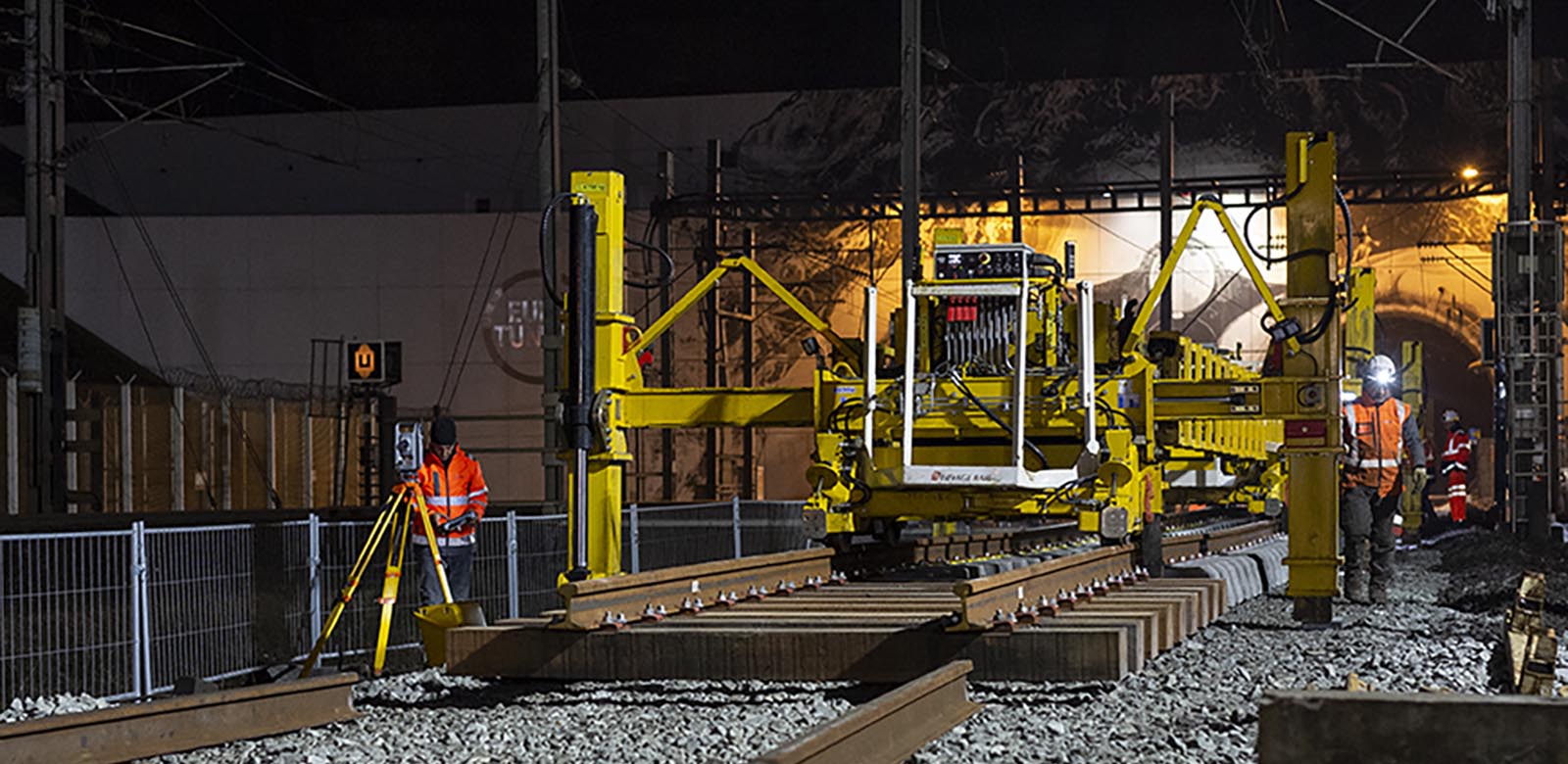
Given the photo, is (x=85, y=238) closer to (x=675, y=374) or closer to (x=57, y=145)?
(x=675, y=374)

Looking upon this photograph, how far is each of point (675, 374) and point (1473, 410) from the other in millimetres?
18263

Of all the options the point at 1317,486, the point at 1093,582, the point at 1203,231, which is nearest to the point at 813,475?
the point at 1093,582

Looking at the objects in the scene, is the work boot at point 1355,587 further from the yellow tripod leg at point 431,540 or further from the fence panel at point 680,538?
the yellow tripod leg at point 431,540

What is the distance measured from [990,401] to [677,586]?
2860mm

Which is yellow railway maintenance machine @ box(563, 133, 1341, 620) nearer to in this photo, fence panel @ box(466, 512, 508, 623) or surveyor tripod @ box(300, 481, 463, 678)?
surveyor tripod @ box(300, 481, 463, 678)

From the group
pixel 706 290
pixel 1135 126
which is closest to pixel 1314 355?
pixel 706 290

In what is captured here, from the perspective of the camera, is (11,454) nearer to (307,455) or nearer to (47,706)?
(307,455)

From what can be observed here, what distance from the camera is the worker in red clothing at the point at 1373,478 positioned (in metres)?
14.7

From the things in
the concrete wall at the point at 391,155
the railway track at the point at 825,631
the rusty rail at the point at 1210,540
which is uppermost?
the concrete wall at the point at 391,155

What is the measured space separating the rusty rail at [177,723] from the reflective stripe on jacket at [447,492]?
4328mm

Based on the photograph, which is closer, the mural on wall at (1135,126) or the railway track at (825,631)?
the railway track at (825,631)

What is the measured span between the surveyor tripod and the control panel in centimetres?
381

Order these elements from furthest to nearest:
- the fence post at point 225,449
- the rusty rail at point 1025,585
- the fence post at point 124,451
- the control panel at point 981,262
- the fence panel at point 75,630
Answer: the fence post at point 225,449, the fence post at point 124,451, the control panel at point 981,262, the fence panel at point 75,630, the rusty rail at point 1025,585

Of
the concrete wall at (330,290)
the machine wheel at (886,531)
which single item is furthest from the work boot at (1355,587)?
the concrete wall at (330,290)
